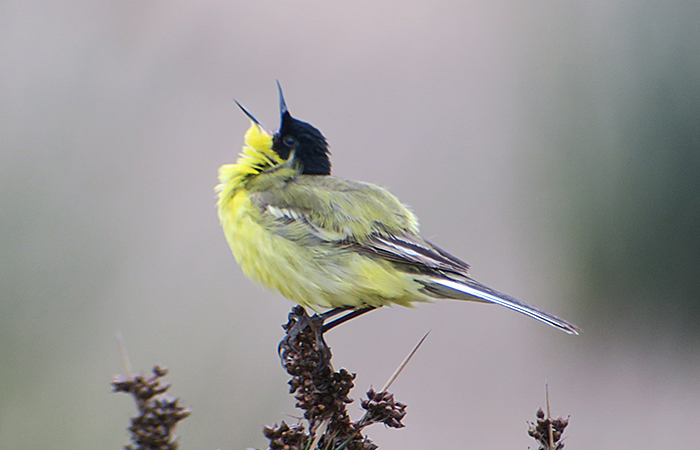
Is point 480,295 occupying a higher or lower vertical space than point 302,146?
lower

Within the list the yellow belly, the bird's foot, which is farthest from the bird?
the bird's foot

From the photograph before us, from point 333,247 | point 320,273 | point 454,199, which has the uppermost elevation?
point 454,199

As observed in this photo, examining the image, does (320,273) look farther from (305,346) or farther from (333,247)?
(305,346)

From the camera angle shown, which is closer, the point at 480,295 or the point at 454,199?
the point at 480,295

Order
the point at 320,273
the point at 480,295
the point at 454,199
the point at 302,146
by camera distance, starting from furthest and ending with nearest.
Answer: the point at 454,199 < the point at 302,146 < the point at 320,273 < the point at 480,295

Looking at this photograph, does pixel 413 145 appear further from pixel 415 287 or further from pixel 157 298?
pixel 415 287

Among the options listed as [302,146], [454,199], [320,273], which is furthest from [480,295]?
[454,199]

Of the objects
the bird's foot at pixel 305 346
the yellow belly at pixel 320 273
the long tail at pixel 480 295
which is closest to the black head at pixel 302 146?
the yellow belly at pixel 320 273

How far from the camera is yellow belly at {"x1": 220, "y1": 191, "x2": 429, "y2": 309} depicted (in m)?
2.12

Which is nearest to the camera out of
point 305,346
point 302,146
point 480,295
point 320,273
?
point 305,346

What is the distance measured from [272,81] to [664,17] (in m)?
4.73

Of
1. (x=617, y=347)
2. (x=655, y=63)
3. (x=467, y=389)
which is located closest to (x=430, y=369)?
(x=467, y=389)

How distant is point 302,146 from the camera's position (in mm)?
2572

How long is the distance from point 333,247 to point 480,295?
53 centimetres
